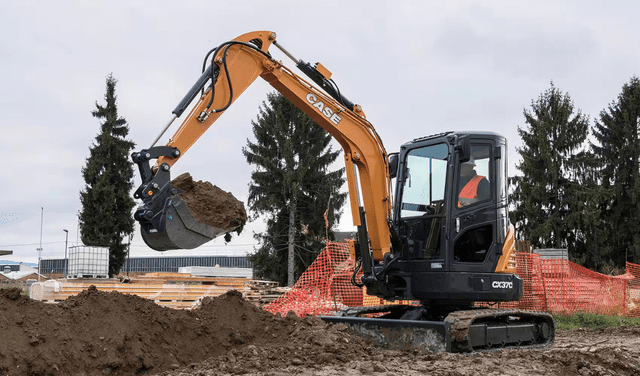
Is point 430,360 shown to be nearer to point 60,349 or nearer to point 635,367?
point 635,367

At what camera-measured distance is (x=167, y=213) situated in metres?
6.10

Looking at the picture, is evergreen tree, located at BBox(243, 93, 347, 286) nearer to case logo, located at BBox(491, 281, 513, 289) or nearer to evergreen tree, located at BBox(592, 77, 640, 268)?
evergreen tree, located at BBox(592, 77, 640, 268)

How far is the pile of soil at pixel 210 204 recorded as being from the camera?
641 centimetres

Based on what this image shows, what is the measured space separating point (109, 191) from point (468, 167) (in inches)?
1083

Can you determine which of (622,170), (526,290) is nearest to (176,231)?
(526,290)

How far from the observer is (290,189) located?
89.5 ft

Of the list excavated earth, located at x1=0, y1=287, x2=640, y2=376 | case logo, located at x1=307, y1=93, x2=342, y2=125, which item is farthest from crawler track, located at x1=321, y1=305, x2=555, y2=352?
case logo, located at x1=307, y1=93, x2=342, y2=125

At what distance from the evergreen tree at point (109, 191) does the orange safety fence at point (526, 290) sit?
64.7 ft

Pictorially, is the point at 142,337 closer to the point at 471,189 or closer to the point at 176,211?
the point at 176,211

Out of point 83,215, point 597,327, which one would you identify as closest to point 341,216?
point 83,215

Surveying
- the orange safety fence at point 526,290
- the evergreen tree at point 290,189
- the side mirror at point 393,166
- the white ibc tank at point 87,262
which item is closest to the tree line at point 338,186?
the evergreen tree at point 290,189

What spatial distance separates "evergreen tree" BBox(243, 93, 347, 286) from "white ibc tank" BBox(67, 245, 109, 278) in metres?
8.59

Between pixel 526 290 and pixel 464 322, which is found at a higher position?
pixel 464 322

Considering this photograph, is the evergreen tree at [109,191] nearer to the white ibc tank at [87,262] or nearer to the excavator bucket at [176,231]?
the white ibc tank at [87,262]
